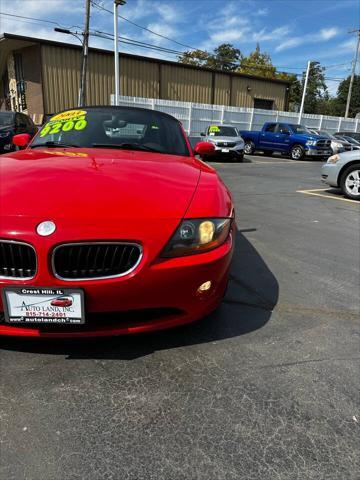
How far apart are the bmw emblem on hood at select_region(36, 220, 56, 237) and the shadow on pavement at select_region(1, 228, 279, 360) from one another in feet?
2.60

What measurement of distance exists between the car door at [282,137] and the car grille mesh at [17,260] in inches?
760

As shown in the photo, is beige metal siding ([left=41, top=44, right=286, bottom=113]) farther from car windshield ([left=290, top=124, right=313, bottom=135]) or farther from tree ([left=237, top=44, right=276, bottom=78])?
tree ([left=237, top=44, right=276, bottom=78])

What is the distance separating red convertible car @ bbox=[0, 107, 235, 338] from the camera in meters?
1.85

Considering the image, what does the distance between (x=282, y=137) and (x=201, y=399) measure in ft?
63.5

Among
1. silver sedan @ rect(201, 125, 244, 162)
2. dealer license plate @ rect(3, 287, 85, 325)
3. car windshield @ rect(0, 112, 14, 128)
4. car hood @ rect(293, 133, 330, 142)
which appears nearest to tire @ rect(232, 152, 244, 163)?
silver sedan @ rect(201, 125, 244, 162)

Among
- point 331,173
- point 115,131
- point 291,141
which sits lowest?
point 331,173

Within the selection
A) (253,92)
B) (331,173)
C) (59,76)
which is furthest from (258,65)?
(331,173)

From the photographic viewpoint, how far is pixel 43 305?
1.88 metres

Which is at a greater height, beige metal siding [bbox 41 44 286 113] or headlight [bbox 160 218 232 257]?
beige metal siding [bbox 41 44 286 113]

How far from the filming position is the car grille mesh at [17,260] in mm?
1843

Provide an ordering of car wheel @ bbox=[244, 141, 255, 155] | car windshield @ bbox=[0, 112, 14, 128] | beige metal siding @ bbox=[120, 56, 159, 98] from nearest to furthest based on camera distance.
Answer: car windshield @ bbox=[0, 112, 14, 128]
car wheel @ bbox=[244, 141, 255, 155]
beige metal siding @ bbox=[120, 56, 159, 98]

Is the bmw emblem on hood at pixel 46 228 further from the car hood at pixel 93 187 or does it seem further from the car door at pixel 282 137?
the car door at pixel 282 137

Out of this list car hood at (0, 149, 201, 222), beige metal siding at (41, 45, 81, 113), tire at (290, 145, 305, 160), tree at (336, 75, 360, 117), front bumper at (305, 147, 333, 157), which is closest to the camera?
car hood at (0, 149, 201, 222)

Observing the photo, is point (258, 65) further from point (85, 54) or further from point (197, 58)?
point (85, 54)
